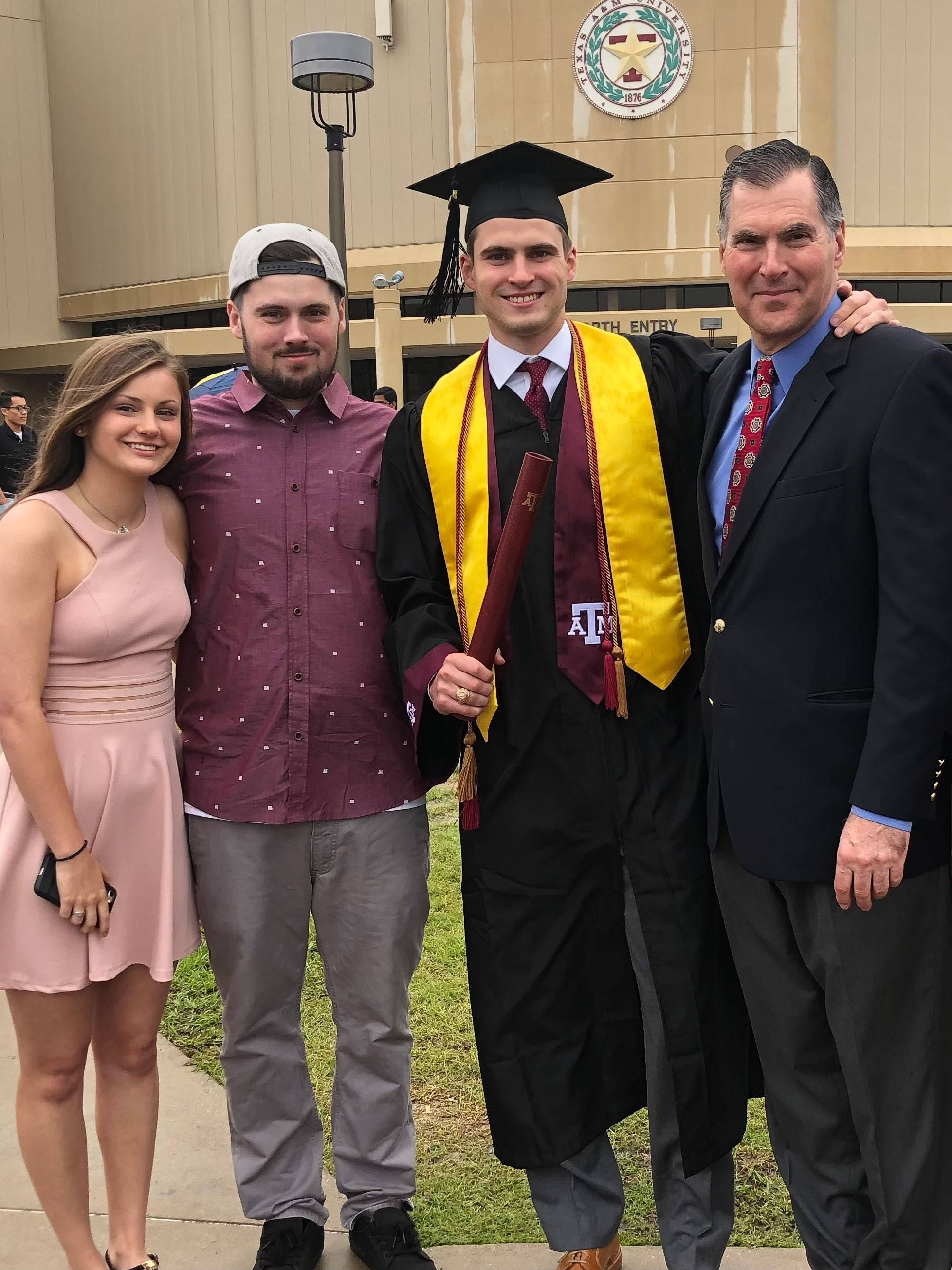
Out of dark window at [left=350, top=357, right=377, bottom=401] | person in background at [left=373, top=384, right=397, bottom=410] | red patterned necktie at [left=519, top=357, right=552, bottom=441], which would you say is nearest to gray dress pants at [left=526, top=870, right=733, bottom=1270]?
red patterned necktie at [left=519, top=357, right=552, bottom=441]

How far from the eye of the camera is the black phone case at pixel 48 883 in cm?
242

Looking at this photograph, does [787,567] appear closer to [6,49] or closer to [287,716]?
[287,716]

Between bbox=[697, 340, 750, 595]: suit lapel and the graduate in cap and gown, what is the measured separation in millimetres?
177

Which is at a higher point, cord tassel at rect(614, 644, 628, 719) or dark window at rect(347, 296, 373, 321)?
dark window at rect(347, 296, 373, 321)

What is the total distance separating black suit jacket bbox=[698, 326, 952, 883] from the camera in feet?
6.75

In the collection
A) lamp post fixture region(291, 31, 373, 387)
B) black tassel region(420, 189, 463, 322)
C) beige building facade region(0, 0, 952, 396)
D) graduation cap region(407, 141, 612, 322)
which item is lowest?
black tassel region(420, 189, 463, 322)

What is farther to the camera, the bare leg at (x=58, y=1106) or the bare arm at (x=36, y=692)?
the bare leg at (x=58, y=1106)

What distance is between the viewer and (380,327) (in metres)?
16.6

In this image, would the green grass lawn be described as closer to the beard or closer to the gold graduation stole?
the gold graduation stole

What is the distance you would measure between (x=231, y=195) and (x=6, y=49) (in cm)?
616

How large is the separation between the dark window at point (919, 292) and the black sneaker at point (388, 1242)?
73.5 feet

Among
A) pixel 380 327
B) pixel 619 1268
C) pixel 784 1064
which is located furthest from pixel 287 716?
pixel 380 327

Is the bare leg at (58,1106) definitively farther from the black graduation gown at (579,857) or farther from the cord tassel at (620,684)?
the cord tassel at (620,684)

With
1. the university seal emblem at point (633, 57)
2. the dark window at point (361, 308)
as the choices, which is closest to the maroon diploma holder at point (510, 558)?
the dark window at point (361, 308)
